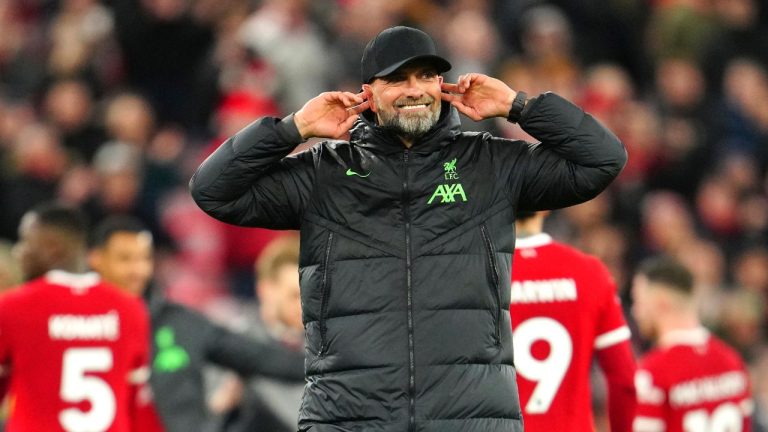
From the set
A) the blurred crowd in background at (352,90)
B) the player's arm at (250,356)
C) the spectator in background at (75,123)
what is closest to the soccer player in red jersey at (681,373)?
the player's arm at (250,356)

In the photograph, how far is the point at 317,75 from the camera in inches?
573

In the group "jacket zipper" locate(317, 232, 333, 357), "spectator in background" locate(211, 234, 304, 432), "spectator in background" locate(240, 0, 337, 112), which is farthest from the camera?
"spectator in background" locate(240, 0, 337, 112)

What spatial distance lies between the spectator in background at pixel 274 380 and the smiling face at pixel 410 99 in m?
3.34

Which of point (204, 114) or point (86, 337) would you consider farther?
point (204, 114)

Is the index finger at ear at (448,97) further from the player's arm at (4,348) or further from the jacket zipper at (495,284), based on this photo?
the player's arm at (4,348)

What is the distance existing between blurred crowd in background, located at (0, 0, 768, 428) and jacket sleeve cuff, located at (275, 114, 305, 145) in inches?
284

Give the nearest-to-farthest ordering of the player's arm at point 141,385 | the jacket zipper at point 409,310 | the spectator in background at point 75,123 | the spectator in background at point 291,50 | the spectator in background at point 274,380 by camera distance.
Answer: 1. the jacket zipper at point 409,310
2. the player's arm at point 141,385
3. the spectator in background at point 274,380
4. the spectator in background at point 75,123
5. the spectator in background at point 291,50

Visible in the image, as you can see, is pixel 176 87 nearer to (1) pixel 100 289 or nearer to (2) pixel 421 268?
(1) pixel 100 289

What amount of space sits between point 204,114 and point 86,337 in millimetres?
7166

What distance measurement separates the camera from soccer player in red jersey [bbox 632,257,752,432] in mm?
8016

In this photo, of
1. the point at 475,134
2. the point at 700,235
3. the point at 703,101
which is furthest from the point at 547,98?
the point at 703,101

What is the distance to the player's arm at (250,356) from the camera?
892 centimetres

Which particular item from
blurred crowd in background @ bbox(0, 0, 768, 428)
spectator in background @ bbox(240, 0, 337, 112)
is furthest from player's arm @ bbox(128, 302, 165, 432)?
spectator in background @ bbox(240, 0, 337, 112)

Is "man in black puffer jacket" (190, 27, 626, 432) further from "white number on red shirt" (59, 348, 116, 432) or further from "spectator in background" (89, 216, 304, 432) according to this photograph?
"spectator in background" (89, 216, 304, 432)
